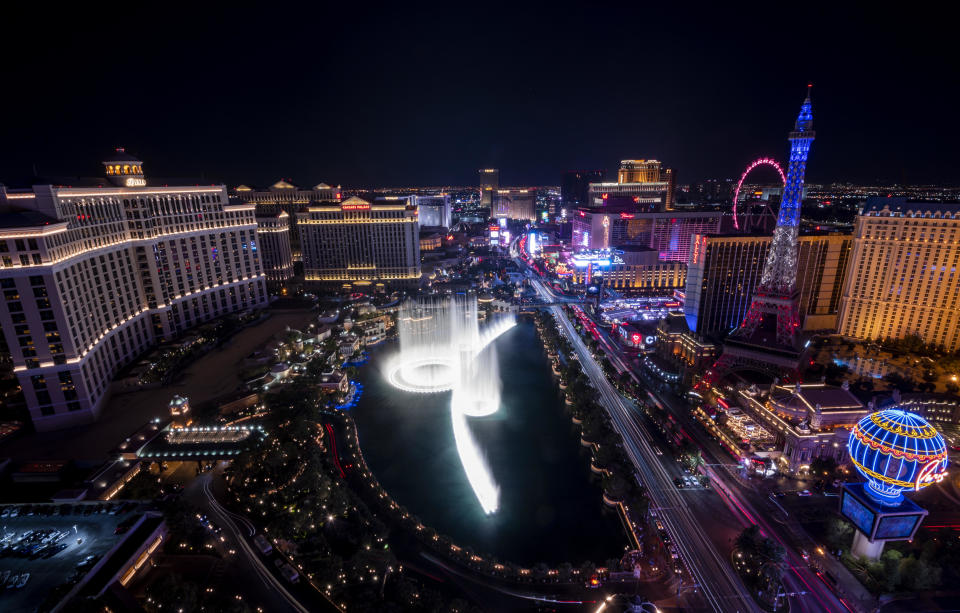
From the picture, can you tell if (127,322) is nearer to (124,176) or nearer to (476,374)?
(124,176)

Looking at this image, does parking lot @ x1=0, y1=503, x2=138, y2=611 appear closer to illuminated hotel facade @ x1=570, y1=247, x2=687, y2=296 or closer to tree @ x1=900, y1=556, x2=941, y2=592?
tree @ x1=900, y1=556, x2=941, y2=592

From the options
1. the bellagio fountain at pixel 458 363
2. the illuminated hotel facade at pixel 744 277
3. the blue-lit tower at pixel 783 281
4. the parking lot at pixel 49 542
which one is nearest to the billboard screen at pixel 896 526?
the bellagio fountain at pixel 458 363

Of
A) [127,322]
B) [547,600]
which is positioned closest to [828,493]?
[547,600]

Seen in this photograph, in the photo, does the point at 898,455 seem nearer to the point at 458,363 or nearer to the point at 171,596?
the point at 171,596

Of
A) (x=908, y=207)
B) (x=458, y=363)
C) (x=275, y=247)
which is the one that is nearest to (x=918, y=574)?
(x=458, y=363)

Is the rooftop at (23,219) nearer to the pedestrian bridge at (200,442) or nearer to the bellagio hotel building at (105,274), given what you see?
the bellagio hotel building at (105,274)
